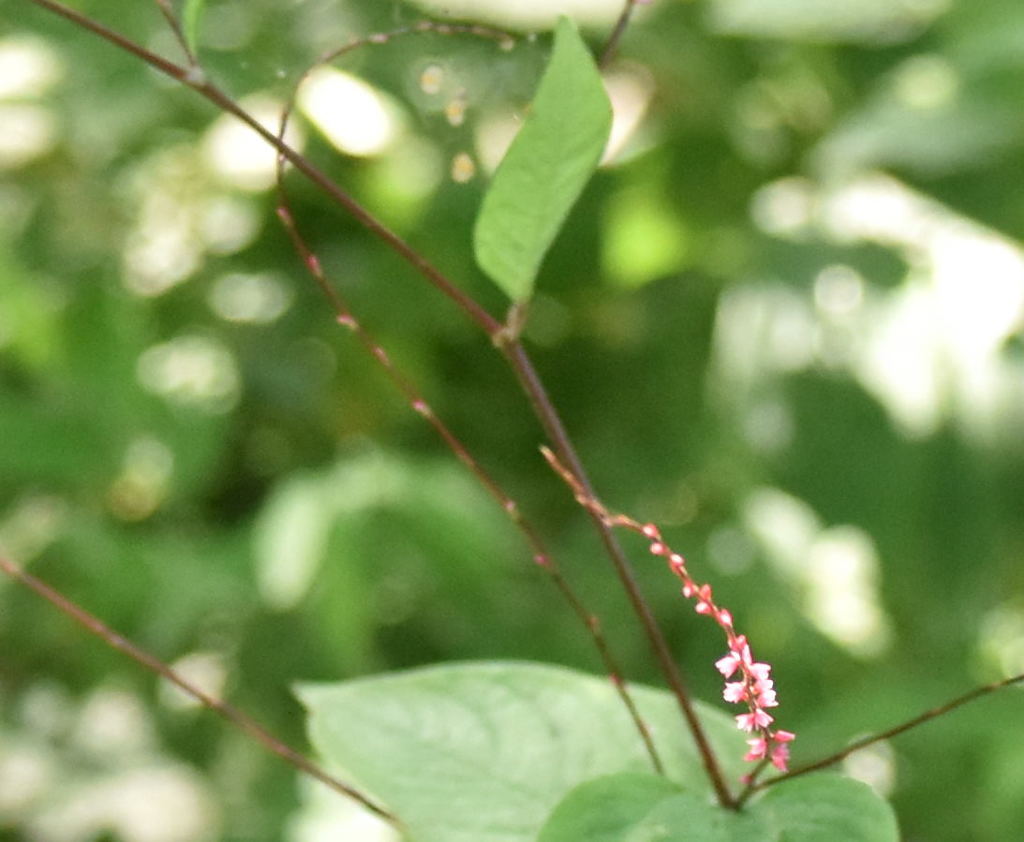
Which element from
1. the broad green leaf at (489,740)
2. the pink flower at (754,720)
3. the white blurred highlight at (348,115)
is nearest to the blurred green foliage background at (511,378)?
the white blurred highlight at (348,115)

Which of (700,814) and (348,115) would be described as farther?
(348,115)

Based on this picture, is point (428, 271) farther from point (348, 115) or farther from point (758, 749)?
point (348, 115)

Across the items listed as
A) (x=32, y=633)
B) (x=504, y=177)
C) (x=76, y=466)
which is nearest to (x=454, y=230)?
(x=76, y=466)

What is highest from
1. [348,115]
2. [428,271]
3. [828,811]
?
[348,115]

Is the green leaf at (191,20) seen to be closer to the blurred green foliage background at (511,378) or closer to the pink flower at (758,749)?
the pink flower at (758,749)

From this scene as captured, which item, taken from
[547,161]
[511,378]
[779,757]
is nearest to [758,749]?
[779,757]

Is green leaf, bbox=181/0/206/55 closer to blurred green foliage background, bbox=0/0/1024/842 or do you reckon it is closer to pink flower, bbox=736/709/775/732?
pink flower, bbox=736/709/775/732

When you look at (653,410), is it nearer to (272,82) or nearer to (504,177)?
(272,82)

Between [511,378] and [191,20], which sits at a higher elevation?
[191,20]
